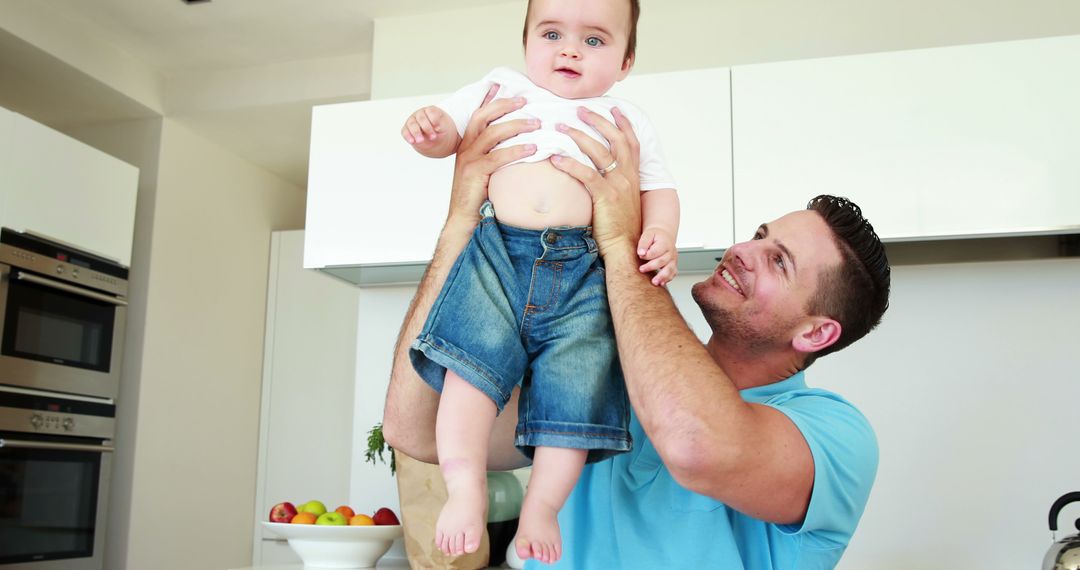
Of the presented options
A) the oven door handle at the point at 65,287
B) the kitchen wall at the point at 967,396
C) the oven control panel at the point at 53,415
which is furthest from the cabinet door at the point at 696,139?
the oven control panel at the point at 53,415

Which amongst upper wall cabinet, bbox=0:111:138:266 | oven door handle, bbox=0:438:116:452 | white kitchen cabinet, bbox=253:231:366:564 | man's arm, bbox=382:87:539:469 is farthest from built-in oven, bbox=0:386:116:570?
man's arm, bbox=382:87:539:469

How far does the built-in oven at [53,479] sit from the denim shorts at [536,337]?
2389 mm

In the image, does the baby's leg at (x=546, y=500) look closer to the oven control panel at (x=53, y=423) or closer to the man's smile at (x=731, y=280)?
the man's smile at (x=731, y=280)

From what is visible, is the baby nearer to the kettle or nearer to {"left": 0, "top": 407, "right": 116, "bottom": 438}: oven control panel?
the kettle

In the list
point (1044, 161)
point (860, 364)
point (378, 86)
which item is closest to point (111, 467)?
point (378, 86)

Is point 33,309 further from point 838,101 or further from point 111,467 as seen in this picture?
point 838,101

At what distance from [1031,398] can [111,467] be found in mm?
3084

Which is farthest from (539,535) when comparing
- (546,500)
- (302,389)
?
(302,389)

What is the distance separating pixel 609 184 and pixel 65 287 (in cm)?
252

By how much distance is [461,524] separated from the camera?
103 cm

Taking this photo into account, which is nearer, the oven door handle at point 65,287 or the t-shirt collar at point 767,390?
the t-shirt collar at point 767,390

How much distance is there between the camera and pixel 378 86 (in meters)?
3.24

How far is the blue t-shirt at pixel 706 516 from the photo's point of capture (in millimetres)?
1271

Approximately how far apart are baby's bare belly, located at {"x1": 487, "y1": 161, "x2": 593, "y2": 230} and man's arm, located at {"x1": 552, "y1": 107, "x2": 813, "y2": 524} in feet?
0.05
